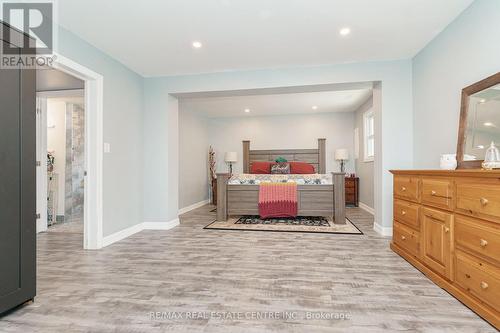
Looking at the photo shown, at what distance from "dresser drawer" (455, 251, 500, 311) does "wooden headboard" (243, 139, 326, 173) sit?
4.76m

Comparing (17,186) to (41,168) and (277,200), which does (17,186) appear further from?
(277,200)

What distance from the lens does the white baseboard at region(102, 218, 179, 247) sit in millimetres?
3167

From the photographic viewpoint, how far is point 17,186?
162 centimetres

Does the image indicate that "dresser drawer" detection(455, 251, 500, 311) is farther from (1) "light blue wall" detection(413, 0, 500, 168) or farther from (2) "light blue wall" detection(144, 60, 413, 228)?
(2) "light blue wall" detection(144, 60, 413, 228)

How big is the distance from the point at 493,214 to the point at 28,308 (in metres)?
3.05

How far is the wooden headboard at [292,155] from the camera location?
6520mm

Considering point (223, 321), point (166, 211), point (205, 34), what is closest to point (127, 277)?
point (223, 321)

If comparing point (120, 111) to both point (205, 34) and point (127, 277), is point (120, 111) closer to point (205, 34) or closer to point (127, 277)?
point (205, 34)

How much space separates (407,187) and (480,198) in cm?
92

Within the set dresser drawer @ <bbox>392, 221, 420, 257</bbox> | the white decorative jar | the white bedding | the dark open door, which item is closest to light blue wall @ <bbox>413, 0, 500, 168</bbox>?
the white decorative jar

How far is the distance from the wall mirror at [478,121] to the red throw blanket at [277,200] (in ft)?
8.00

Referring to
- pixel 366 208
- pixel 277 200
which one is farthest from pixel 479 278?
pixel 366 208

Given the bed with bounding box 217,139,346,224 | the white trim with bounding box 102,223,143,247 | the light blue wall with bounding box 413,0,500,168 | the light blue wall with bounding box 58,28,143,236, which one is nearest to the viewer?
the light blue wall with bounding box 413,0,500,168

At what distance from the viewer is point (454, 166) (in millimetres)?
2238
